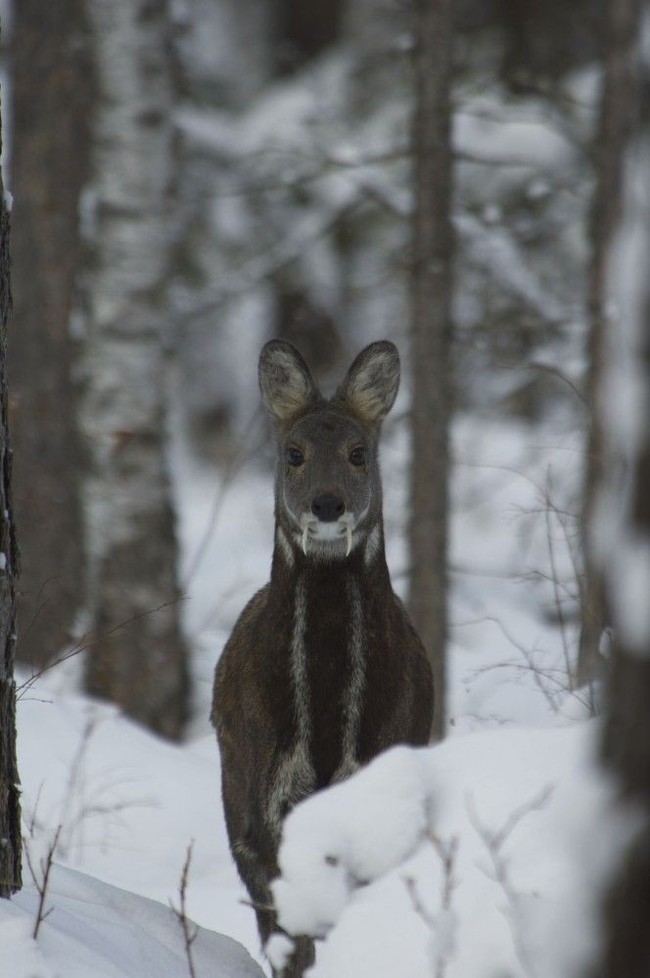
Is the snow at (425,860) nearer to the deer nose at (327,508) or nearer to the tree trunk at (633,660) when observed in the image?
the tree trunk at (633,660)

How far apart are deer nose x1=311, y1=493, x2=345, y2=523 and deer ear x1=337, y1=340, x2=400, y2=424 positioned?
0.91 m

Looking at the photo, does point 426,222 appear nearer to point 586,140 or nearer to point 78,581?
point 78,581

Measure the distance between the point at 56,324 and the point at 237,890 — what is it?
6166mm

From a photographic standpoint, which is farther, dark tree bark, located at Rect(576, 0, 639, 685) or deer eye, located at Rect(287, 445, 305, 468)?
dark tree bark, located at Rect(576, 0, 639, 685)

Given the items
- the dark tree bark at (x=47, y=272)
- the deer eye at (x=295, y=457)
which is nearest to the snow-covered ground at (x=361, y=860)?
the deer eye at (x=295, y=457)

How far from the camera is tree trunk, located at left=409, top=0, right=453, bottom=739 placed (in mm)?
10438

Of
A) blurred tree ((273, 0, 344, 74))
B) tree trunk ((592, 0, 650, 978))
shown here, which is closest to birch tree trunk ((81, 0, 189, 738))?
tree trunk ((592, 0, 650, 978))

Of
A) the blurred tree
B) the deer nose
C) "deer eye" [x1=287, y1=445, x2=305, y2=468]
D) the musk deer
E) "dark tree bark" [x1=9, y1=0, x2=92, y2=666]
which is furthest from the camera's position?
the blurred tree

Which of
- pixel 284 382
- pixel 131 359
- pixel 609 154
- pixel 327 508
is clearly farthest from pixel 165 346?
pixel 327 508

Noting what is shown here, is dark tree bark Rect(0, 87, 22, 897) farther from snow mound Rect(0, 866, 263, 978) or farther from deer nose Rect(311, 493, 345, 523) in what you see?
deer nose Rect(311, 493, 345, 523)

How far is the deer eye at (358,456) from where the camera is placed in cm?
607

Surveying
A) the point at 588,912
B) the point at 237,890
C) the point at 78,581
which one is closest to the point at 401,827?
the point at 588,912

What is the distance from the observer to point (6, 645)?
14.0ft

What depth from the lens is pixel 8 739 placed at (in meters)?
4.22
